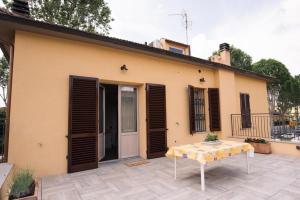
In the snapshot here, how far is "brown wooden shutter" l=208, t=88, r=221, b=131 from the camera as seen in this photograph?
6957 mm

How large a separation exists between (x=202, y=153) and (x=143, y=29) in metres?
8.12

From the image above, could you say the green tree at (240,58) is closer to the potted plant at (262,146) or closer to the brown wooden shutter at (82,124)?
the potted plant at (262,146)

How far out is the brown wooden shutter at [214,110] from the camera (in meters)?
6.96

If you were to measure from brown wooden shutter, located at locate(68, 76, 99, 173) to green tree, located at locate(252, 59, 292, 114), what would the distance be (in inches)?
745

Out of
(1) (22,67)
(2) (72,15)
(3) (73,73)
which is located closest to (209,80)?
(3) (73,73)

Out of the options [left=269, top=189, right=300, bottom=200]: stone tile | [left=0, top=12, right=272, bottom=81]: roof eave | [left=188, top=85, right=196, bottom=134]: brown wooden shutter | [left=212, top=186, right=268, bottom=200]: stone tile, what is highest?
[left=0, top=12, right=272, bottom=81]: roof eave

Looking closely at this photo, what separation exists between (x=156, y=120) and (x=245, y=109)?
18.0ft

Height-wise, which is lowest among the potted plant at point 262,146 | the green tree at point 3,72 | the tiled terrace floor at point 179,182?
the tiled terrace floor at point 179,182

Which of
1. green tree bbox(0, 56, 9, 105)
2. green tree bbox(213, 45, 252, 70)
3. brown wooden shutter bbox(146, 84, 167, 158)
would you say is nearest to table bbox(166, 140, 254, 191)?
brown wooden shutter bbox(146, 84, 167, 158)

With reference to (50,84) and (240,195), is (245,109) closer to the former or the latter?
(240,195)

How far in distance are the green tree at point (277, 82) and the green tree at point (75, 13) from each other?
53.6ft

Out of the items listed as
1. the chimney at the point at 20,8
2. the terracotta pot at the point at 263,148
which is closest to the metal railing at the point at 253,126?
the terracotta pot at the point at 263,148

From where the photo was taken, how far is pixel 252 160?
199 inches

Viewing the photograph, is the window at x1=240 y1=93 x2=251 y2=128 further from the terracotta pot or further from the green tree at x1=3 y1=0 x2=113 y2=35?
the green tree at x1=3 y1=0 x2=113 y2=35
